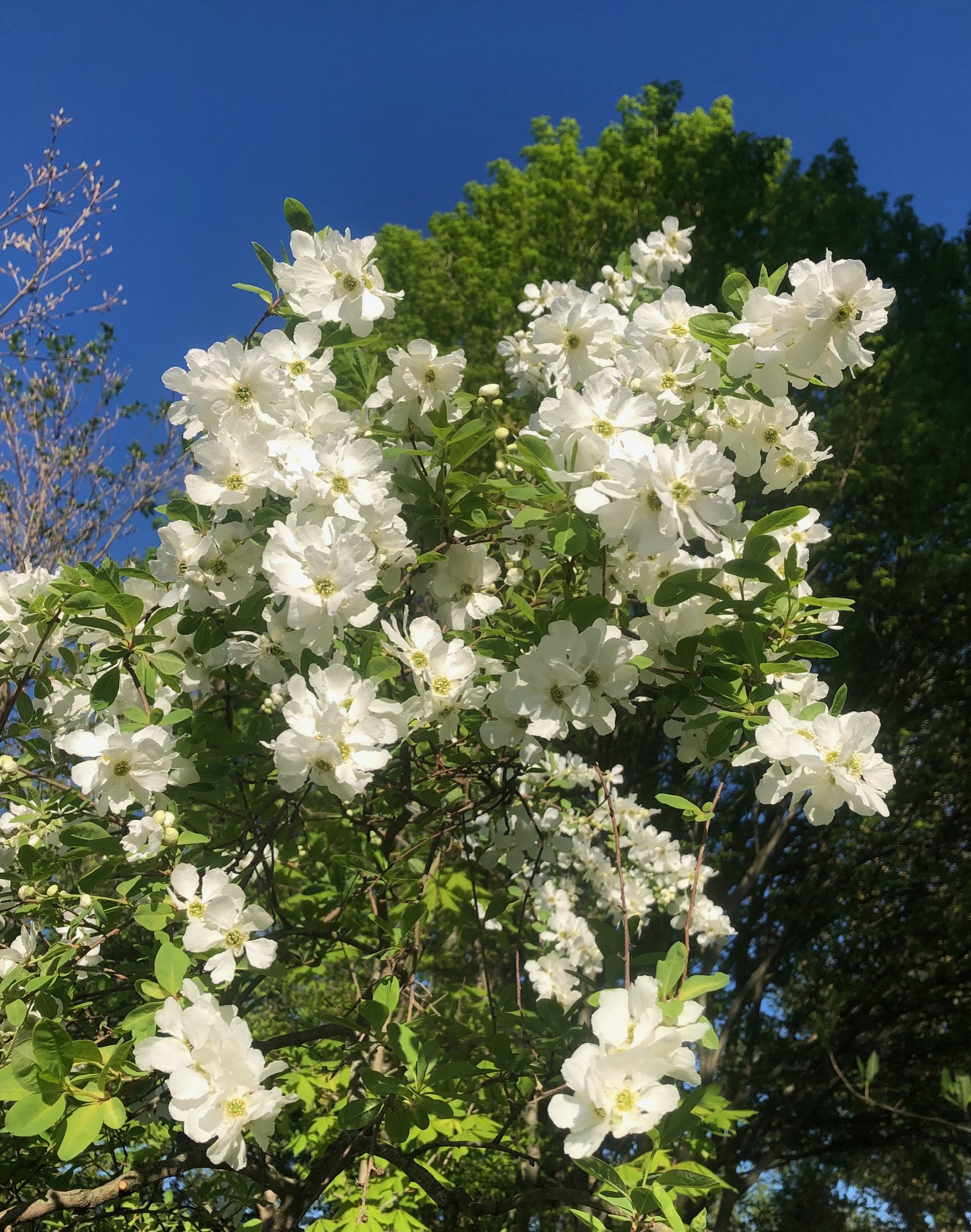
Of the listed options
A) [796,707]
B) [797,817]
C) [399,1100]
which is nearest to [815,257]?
[797,817]

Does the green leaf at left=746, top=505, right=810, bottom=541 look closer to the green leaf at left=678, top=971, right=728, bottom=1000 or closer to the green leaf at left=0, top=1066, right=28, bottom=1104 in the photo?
the green leaf at left=678, top=971, right=728, bottom=1000

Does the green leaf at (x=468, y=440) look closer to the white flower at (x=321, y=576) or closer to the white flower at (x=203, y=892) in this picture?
the white flower at (x=321, y=576)

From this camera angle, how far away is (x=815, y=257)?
7.87 metres

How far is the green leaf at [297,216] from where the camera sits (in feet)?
6.01

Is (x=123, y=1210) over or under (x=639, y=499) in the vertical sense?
under

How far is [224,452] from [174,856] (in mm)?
792

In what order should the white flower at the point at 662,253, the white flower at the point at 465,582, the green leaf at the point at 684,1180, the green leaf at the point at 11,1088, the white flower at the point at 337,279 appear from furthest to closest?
1. the white flower at the point at 662,253
2. the white flower at the point at 465,582
3. the white flower at the point at 337,279
4. the green leaf at the point at 11,1088
5. the green leaf at the point at 684,1180

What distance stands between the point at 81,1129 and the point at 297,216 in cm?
178

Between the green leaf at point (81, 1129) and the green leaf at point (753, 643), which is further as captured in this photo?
the green leaf at point (753, 643)

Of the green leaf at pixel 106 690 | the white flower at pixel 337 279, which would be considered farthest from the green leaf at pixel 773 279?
the green leaf at pixel 106 690

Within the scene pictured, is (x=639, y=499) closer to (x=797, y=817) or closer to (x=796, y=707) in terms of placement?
(x=796, y=707)

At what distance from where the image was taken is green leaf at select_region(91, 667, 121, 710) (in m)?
1.58

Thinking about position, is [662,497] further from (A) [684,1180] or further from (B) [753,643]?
(A) [684,1180]

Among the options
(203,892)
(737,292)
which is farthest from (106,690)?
(737,292)
